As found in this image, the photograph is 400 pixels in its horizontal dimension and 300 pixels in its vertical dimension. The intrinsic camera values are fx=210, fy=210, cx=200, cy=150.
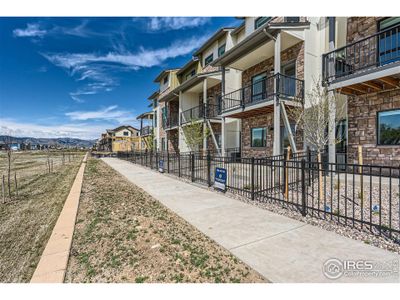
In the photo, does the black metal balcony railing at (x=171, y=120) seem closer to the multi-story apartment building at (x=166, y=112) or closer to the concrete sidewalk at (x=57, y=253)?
the multi-story apartment building at (x=166, y=112)

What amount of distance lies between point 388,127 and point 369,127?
565 mm

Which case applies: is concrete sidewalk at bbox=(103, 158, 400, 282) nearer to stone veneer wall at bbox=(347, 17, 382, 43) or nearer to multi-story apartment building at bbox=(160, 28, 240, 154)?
multi-story apartment building at bbox=(160, 28, 240, 154)

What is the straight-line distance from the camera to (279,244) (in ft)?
11.2

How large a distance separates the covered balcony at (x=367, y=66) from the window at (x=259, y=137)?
4903 mm

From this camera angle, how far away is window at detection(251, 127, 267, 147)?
41.3 ft

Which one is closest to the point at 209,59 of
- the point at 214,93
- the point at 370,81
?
the point at 214,93

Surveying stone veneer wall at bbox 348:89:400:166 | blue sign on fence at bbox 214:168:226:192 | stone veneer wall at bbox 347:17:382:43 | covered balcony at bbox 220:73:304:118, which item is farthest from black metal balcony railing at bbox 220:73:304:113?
blue sign on fence at bbox 214:168:226:192

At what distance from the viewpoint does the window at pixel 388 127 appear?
24.5 ft

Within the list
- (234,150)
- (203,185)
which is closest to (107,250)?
(203,185)

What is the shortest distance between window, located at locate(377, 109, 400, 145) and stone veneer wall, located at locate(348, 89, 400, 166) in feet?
0.45

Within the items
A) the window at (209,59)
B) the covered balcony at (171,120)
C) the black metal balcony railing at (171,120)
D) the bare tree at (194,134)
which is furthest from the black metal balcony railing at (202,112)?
the window at (209,59)

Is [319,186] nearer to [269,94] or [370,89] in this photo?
[370,89]
